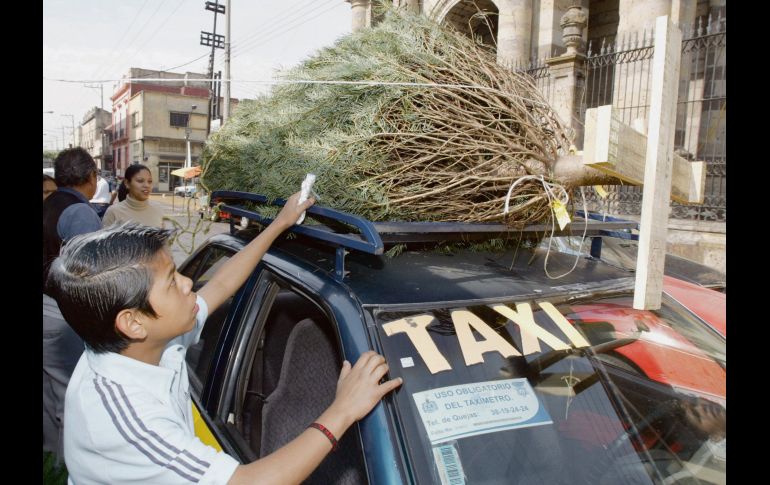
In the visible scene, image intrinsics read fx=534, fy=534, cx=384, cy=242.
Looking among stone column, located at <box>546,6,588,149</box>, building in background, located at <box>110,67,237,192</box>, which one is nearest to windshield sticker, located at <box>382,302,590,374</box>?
stone column, located at <box>546,6,588,149</box>

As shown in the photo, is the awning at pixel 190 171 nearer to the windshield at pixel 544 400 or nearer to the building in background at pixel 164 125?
the windshield at pixel 544 400

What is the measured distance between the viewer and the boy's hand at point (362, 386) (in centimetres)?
140

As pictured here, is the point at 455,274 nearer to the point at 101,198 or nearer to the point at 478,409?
the point at 478,409

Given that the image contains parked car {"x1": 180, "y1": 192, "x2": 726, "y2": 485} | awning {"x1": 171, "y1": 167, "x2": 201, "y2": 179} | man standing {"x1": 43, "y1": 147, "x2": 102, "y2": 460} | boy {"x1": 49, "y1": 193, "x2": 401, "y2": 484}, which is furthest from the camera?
awning {"x1": 171, "y1": 167, "x2": 201, "y2": 179}

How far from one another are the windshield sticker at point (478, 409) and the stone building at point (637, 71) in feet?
19.6

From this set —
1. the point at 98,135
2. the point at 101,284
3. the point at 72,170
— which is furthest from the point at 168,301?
the point at 98,135

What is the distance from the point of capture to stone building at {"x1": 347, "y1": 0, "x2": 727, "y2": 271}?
27.6 feet

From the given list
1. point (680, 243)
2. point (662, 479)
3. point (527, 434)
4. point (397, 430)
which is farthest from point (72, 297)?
point (680, 243)

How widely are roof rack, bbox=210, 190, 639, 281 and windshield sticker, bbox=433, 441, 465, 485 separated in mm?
599

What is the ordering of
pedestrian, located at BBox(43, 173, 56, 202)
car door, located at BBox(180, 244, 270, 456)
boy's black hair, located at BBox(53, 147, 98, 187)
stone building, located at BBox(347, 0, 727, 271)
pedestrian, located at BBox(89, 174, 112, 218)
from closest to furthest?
car door, located at BBox(180, 244, 270, 456) → boy's black hair, located at BBox(53, 147, 98, 187) → pedestrian, located at BBox(43, 173, 56, 202) → pedestrian, located at BBox(89, 174, 112, 218) → stone building, located at BBox(347, 0, 727, 271)

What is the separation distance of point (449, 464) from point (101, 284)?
0.99m

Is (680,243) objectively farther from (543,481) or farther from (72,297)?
(72,297)

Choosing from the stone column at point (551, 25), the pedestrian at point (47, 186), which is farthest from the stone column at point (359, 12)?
the pedestrian at point (47, 186)

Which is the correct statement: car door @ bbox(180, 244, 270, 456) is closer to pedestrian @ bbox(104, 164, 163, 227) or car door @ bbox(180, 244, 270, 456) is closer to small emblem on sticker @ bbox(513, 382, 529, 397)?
small emblem on sticker @ bbox(513, 382, 529, 397)
